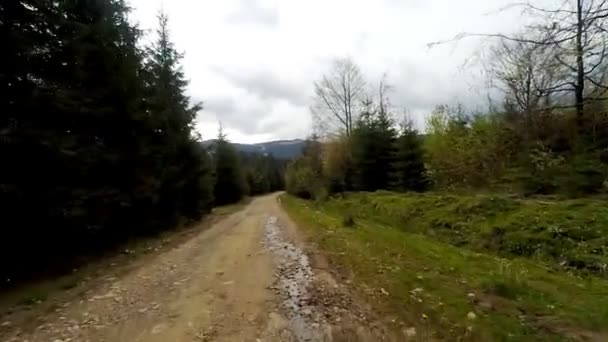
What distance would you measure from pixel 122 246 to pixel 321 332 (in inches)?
391

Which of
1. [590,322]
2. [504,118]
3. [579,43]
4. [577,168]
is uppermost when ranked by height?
[504,118]

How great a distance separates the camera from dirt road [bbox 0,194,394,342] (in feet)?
15.7

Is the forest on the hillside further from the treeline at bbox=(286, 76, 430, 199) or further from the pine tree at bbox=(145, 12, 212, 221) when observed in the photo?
the pine tree at bbox=(145, 12, 212, 221)

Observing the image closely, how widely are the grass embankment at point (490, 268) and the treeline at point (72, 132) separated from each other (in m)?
6.30

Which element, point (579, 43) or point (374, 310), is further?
point (374, 310)

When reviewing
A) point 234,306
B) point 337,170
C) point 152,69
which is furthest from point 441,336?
point 337,170

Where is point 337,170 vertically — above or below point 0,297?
above

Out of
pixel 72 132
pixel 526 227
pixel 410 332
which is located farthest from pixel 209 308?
pixel 526 227

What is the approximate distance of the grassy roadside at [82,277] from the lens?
6.66 meters

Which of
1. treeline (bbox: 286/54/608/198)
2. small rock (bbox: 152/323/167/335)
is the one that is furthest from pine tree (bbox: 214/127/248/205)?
small rock (bbox: 152/323/167/335)

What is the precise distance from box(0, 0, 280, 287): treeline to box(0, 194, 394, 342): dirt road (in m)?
2.04

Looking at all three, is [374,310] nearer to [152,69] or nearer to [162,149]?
[162,149]

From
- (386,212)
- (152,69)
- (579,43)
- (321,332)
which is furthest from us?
(386,212)

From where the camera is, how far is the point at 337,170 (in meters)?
35.9
